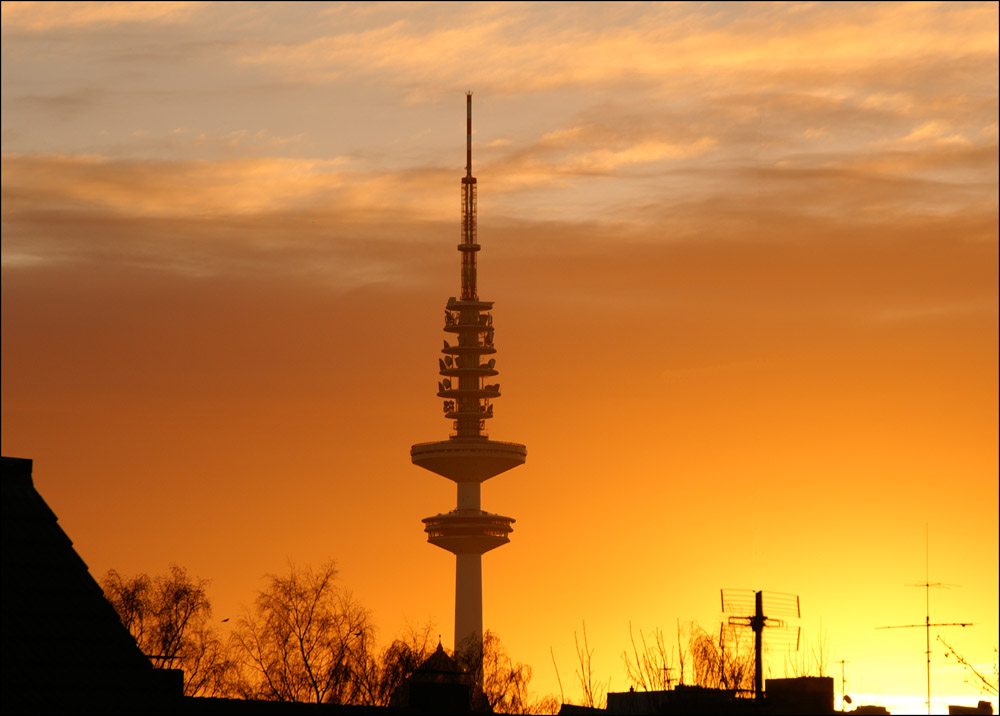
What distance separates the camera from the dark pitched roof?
56.4m

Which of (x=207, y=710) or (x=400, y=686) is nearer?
(x=207, y=710)

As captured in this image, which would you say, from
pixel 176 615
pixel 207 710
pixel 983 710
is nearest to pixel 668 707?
pixel 207 710

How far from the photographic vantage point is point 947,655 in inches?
2913

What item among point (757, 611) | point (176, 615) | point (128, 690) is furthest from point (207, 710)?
point (176, 615)

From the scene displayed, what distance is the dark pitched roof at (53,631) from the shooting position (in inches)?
2221

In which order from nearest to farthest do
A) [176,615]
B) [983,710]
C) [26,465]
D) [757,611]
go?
[26,465], [757,611], [983,710], [176,615]

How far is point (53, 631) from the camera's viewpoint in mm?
57188

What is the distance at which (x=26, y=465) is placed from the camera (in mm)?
59844

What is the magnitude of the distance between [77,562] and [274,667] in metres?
95.8

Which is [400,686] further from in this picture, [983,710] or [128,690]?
[128,690]

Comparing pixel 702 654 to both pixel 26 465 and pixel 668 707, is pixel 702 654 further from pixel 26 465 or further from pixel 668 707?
pixel 26 465

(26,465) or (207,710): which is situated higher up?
(26,465)

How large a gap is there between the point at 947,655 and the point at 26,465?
32.0m

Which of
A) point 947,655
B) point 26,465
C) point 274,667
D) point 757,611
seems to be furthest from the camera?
point 274,667
